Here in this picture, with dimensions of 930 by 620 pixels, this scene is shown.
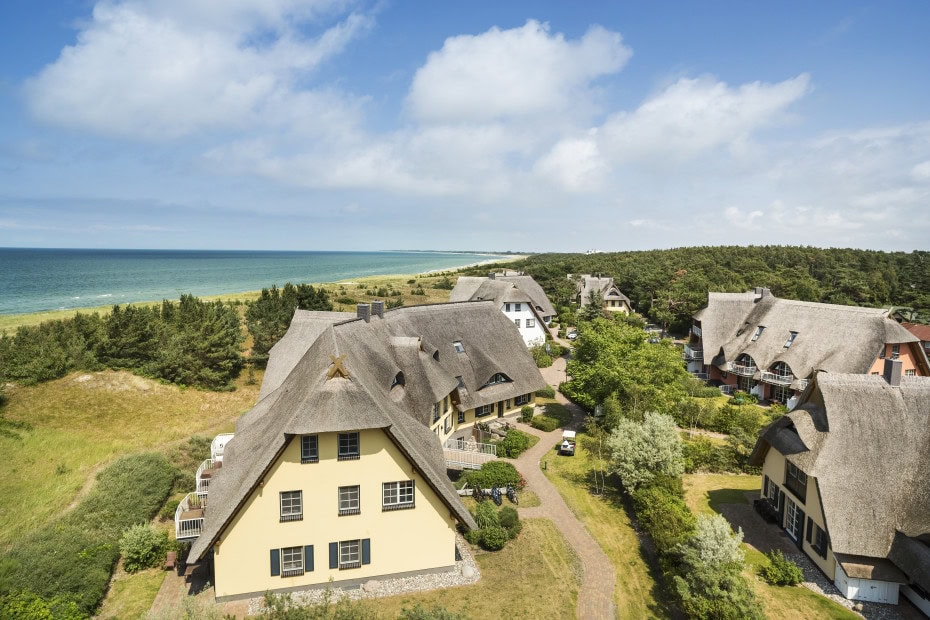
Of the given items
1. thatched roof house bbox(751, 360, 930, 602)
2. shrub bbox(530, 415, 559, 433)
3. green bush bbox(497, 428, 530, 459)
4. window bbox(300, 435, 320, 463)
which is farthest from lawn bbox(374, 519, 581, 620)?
shrub bbox(530, 415, 559, 433)

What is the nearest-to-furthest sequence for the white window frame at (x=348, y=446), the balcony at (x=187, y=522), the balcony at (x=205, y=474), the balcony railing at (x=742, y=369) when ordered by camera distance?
the white window frame at (x=348, y=446) < the balcony at (x=187, y=522) < the balcony at (x=205, y=474) < the balcony railing at (x=742, y=369)

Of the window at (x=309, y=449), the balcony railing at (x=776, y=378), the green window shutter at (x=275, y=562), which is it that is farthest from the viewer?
the balcony railing at (x=776, y=378)

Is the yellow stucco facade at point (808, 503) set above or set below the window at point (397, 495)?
below

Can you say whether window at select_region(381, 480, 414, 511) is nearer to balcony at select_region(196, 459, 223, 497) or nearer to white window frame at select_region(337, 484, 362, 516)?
white window frame at select_region(337, 484, 362, 516)

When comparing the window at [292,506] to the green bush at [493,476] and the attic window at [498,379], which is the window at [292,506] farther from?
the attic window at [498,379]

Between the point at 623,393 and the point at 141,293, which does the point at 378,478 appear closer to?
the point at 623,393

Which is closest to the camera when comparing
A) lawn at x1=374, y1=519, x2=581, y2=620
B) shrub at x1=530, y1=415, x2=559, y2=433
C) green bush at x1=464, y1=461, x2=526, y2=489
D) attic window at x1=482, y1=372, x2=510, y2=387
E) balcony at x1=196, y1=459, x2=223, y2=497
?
lawn at x1=374, y1=519, x2=581, y2=620

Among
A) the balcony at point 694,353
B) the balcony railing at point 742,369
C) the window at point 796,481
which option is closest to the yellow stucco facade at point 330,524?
the window at point 796,481
